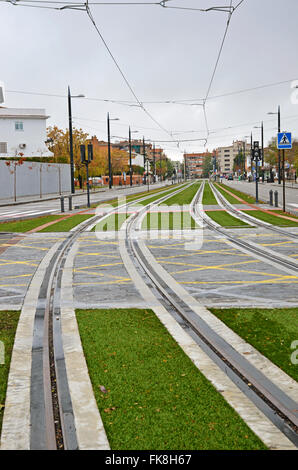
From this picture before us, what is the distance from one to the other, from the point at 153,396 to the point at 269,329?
2294mm

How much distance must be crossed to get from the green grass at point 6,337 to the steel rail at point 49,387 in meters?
0.24

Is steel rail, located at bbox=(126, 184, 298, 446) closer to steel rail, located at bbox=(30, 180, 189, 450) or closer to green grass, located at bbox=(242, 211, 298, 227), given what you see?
steel rail, located at bbox=(30, 180, 189, 450)

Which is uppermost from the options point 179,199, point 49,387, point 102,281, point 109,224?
point 179,199

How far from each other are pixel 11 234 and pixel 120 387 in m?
14.0

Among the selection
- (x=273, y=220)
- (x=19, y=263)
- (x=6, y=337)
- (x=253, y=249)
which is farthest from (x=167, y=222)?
(x=6, y=337)

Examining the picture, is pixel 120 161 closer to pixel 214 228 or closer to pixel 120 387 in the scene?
pixel 214 228

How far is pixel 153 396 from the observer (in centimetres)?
432

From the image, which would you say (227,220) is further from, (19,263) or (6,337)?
(6,337)

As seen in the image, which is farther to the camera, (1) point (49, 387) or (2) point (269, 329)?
(2) point (269, 329)

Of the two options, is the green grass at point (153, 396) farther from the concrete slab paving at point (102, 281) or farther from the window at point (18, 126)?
the window at point (18, 126)

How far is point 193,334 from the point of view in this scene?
599 centimetres

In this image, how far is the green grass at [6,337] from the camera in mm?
4570

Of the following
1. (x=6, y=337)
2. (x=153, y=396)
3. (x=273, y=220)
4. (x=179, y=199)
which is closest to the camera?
(x=153, y=396)
